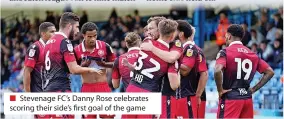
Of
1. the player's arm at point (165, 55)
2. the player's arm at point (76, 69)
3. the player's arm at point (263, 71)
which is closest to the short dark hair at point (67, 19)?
the player's arm at point (76, 69)

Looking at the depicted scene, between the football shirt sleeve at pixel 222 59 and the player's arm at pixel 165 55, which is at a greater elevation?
the player's arm at pixel 165 55

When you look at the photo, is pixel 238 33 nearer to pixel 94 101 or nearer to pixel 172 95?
pixel 172 95

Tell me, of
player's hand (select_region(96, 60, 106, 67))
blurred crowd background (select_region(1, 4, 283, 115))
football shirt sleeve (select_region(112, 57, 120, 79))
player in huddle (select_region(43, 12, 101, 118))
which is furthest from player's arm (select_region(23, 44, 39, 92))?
blurred crowd background (select_region(1, 4, 283, 115))

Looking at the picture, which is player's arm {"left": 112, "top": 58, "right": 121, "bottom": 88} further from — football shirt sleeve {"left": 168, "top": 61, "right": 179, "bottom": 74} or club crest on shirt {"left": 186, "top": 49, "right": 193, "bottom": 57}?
football shirt sleeve {"left": 168, "top": 61, "right": 179, "bottom": 74}

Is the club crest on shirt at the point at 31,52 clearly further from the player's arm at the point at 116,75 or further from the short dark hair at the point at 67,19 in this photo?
the player's arm at the point at 116,75

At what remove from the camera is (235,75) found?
10.5 meters

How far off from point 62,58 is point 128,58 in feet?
4.43

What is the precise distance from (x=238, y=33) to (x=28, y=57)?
125 inches

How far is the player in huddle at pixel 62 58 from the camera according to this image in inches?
402

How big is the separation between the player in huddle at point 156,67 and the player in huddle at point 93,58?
210 cm

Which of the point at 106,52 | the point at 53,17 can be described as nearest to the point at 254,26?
the point at 53,17

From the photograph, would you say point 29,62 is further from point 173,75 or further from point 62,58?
point 173,75

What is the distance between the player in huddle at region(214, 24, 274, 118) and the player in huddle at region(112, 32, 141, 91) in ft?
4.62

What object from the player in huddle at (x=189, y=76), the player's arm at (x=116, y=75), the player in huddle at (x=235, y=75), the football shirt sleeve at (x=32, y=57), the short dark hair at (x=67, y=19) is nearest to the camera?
the short dark hair at (x=67, y=19)
